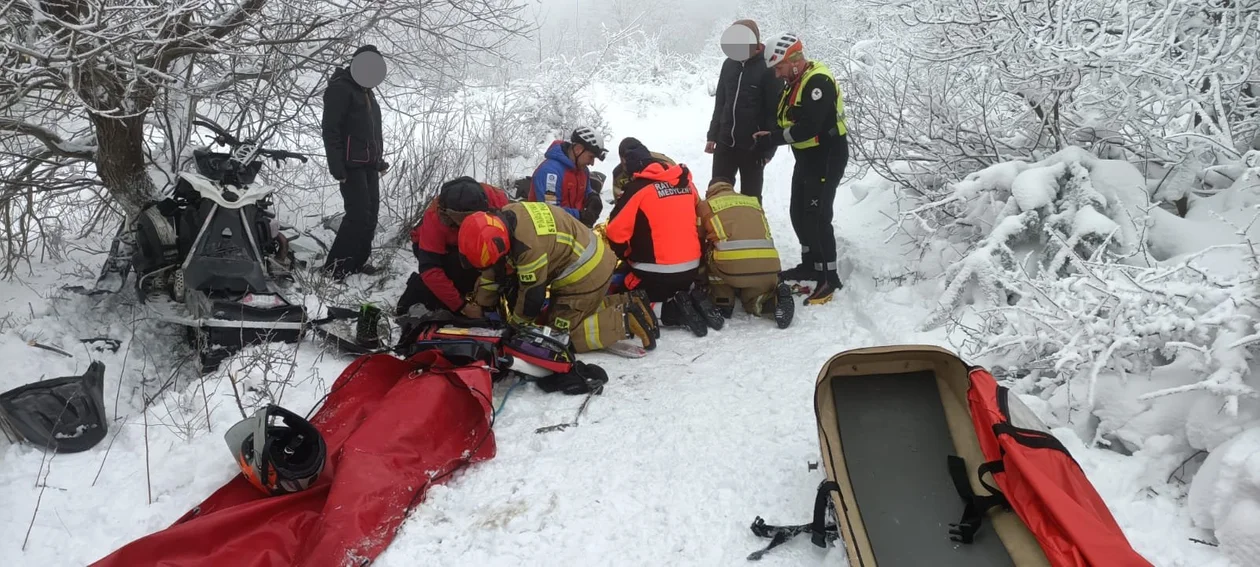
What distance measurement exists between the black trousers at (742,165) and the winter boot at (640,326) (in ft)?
5.85

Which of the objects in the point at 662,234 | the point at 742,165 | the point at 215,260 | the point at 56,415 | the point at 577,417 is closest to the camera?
the point at 56,415

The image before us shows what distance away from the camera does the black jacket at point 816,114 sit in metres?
A: 4.68

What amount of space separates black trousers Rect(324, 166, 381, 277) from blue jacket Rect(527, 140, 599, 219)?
3.81 feet

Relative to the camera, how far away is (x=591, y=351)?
169 inches

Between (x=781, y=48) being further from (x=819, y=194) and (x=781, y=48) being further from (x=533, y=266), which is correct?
(x=533, y=266)

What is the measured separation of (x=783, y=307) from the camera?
462 centimetres

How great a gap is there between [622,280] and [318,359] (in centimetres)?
194

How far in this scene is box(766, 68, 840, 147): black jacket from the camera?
4676 millimetres

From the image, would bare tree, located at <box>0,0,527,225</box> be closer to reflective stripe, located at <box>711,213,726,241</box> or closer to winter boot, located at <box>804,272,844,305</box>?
reflective stripe, located at <box>711,213,726,241</box>

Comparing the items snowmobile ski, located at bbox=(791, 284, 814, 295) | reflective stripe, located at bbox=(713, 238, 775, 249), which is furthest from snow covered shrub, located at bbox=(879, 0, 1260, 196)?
reflective stripe, located at bbox=(713, 238, 775, 249)

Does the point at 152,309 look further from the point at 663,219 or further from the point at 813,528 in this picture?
the point at 813,528

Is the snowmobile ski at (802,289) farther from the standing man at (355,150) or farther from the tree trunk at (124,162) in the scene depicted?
the tree trunk at (124,162)

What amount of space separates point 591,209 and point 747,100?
4.86 ft

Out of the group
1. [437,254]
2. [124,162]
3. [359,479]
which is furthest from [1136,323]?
[124,162]
